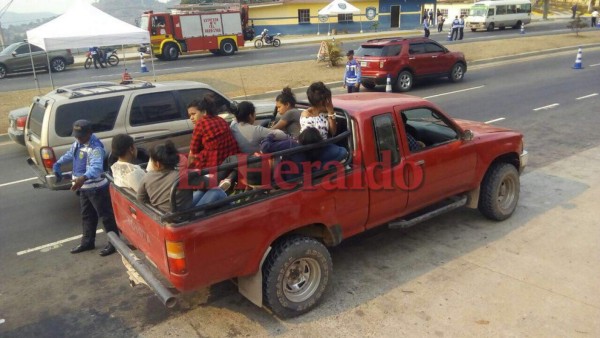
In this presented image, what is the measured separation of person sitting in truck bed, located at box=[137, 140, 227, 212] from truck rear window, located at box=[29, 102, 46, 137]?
138 inches

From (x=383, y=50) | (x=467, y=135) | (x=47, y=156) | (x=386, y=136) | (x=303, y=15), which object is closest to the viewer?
(x=386, y=136)

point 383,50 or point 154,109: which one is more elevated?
point 383,50

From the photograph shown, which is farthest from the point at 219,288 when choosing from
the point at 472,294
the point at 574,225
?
the point at 574,225

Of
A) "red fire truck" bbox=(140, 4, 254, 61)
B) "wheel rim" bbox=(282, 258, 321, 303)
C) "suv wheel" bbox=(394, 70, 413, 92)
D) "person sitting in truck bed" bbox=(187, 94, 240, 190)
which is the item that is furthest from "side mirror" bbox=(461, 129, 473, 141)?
"red fire truck" bbox=(140, 4, 254, 61)

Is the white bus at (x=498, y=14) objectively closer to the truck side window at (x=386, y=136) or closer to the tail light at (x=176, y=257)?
the truck side window at (x=386, y=136)

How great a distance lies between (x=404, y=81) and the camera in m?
16.0

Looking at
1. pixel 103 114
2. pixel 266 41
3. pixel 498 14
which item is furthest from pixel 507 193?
pixel 498 14

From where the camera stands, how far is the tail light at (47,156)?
20.2 feet

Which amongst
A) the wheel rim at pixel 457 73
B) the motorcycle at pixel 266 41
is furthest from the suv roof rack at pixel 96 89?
the motorcycle at pixel 266 41

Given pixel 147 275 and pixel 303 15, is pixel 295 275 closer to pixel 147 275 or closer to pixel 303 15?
pixel 147 275

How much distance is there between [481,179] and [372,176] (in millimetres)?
1760

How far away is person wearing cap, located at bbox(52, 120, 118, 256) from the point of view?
497 cm

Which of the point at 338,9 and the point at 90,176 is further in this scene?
the point at 338,9

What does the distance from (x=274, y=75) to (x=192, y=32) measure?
40.9 ft
